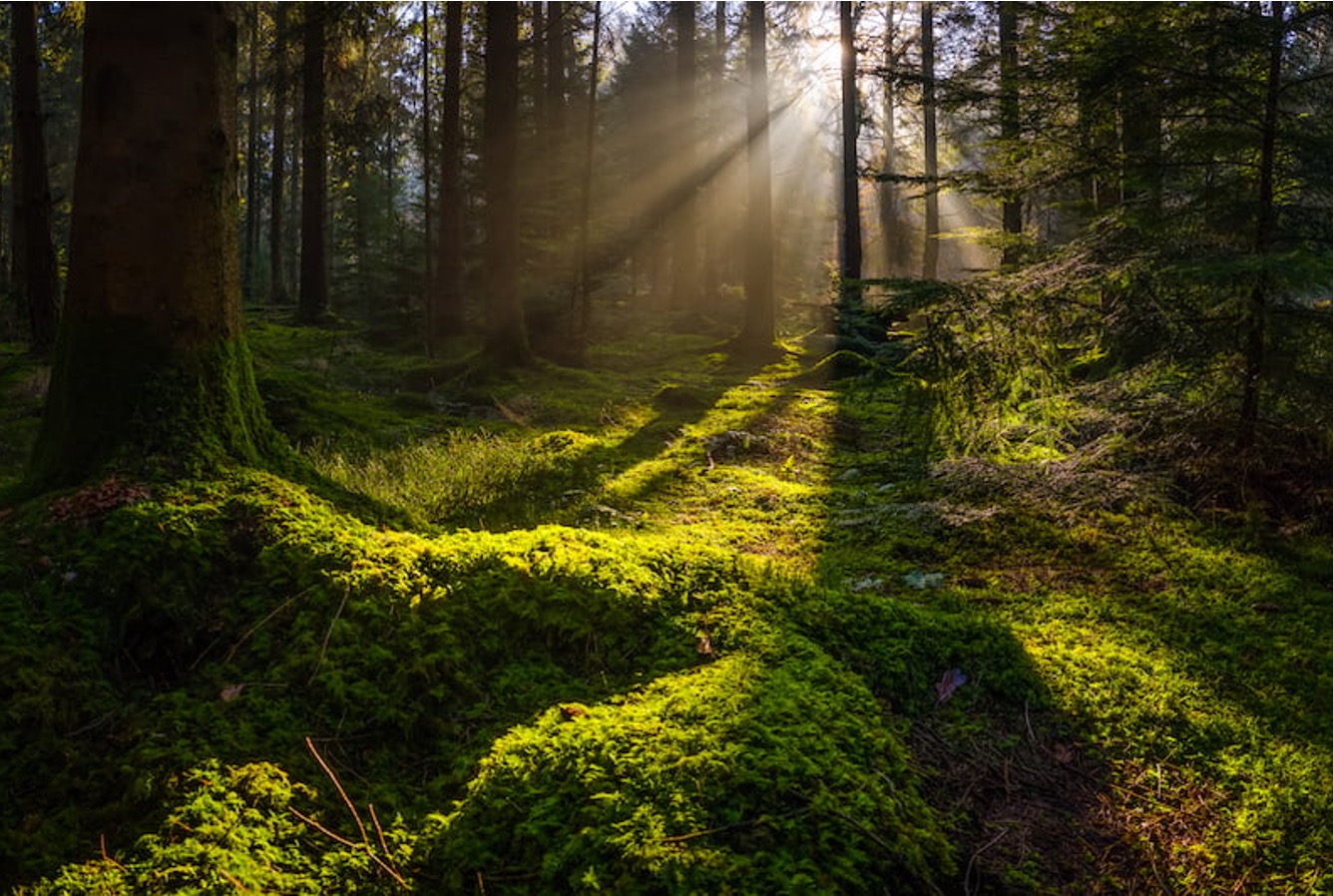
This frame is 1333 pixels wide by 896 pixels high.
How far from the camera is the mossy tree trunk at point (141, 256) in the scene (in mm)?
2953

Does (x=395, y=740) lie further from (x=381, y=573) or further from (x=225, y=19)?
(x=225, y=19)

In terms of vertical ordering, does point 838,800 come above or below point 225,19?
below

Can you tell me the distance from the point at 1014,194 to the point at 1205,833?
5618mm

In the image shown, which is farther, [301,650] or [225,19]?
[225,19]

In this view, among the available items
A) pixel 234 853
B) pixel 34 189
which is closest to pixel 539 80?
pixel 34 189

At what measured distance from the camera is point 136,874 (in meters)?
1.66

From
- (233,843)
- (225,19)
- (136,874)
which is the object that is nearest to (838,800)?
(233,843)

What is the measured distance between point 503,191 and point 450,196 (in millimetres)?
5004

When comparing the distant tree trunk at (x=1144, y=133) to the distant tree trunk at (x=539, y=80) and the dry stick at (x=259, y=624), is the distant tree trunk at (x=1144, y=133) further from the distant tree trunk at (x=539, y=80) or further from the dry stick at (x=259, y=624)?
the distant tree trunk at (x=539, y=80)

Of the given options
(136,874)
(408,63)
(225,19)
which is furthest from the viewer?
(408,63)

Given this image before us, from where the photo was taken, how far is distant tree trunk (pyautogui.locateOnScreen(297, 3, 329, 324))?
16.3 meters

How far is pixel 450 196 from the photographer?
16.5 metres

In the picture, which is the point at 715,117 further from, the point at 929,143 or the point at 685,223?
the point at 929,143

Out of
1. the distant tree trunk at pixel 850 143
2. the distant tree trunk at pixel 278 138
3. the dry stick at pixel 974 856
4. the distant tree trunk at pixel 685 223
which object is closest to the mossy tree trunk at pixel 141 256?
the dry stick at pixel 974 856
